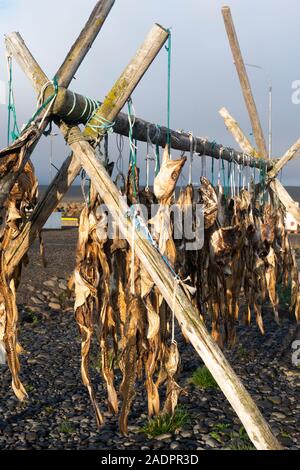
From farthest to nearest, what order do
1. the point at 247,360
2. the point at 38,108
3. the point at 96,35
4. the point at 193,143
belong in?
the point at 247,360
the point at 193,143
the point at 96,35
the point at 38,108

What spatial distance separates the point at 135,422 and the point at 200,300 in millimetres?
1750

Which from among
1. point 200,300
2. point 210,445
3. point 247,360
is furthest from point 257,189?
point 210,445

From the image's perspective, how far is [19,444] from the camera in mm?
5516

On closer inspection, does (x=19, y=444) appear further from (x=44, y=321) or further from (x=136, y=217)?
(x=44, y=321)

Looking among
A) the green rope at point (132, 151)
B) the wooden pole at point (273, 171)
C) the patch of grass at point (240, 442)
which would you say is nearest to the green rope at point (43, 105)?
the green rope at point (132, 151)

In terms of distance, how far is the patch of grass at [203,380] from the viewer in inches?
276

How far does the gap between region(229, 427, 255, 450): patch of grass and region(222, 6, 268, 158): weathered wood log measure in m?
4.20

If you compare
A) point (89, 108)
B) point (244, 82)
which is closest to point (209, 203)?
point (89, 108)

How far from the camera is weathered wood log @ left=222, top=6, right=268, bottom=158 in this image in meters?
8.27

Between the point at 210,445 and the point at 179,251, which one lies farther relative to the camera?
the point at 210,445

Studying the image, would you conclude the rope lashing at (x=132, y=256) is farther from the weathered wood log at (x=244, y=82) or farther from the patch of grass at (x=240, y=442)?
the weathered wood log at (x=244, y=82)

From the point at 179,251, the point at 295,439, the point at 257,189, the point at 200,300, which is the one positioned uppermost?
the point at 257,189

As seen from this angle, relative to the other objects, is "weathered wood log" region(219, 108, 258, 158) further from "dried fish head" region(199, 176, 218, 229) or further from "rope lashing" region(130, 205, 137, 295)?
"rope lashing" region(130, 205, 137, 295)

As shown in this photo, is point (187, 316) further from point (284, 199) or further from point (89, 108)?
point (284, 199)
